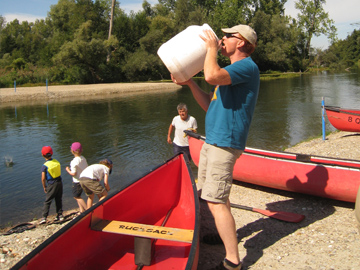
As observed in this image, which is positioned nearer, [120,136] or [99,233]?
[99,233]

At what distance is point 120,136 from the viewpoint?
13461 millimetres

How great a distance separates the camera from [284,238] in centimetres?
412

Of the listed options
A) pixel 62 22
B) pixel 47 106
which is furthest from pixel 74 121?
pixel 62 22

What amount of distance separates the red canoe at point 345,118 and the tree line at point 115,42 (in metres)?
32.1

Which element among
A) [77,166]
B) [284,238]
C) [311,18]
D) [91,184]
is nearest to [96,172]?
[91,184]

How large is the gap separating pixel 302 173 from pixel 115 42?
135 ft

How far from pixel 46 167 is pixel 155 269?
2.87 m

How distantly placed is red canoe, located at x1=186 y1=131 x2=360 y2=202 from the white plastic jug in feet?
9.06

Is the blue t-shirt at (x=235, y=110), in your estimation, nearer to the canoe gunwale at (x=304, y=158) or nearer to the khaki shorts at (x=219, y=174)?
the khaki shorts at (x=219, y=174)

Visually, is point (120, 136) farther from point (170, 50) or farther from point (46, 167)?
point (170, 50)

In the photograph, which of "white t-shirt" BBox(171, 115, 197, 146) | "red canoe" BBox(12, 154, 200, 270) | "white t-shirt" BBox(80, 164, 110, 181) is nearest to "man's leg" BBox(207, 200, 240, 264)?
"red canoe" BBox(12, 154, 200, 270)

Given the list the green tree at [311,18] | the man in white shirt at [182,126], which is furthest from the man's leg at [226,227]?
the green tree at [311,18]

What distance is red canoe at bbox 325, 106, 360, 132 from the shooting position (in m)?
10.2

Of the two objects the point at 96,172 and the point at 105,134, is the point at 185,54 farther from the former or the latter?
the point at 105,134
